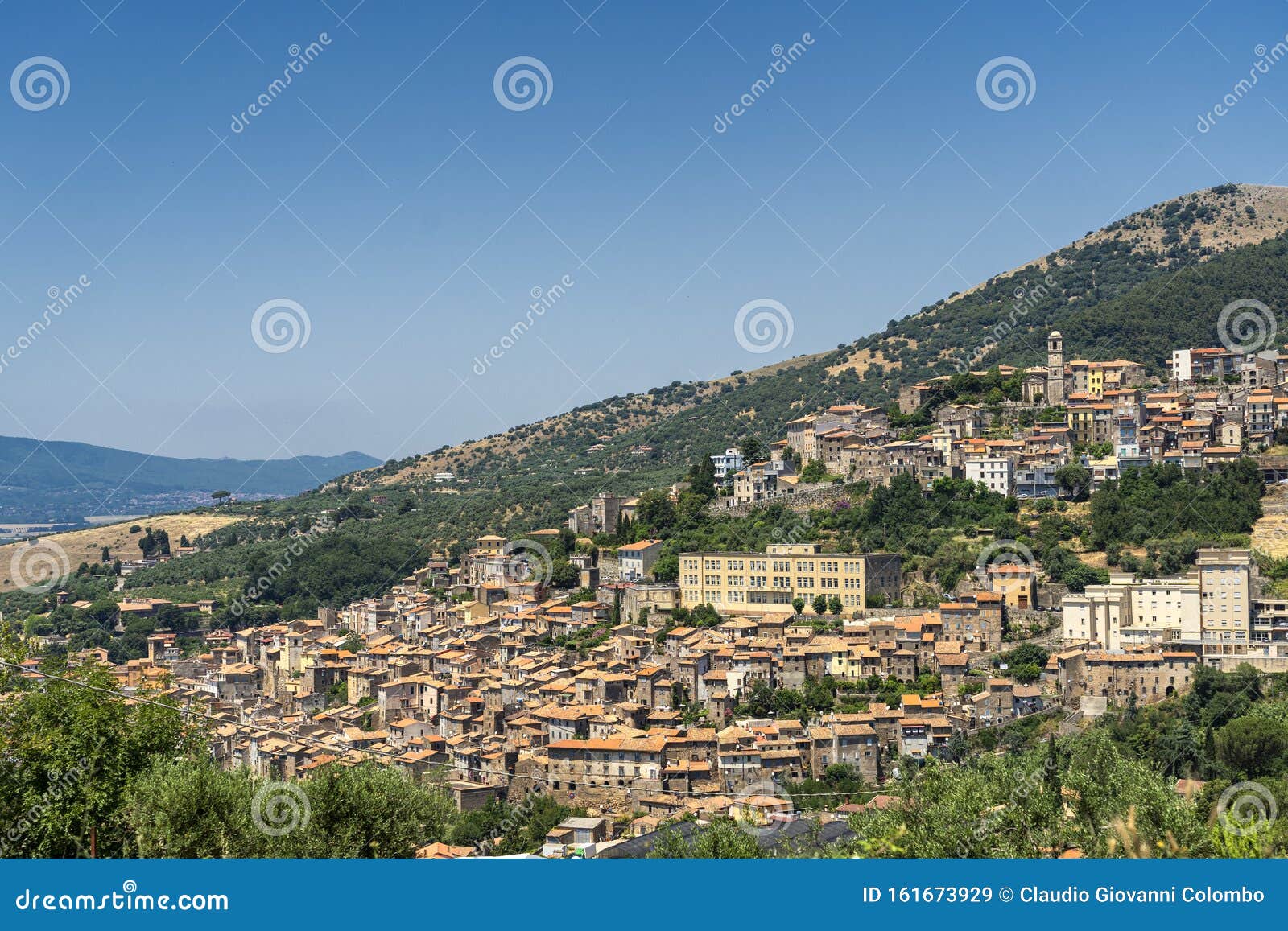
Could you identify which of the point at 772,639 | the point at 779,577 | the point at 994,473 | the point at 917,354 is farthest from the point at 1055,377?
the point at 917,354

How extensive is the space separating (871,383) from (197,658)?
33849mm

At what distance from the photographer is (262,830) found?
11.7 meters

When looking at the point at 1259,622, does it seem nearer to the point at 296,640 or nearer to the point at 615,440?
the point at 296,640

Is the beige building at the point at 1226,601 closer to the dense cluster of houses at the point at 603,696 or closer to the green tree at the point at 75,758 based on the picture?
the dense cluster of houses at the point at 603,696

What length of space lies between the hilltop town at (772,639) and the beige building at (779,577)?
6cm

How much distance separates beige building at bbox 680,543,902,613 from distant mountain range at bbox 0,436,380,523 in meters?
109

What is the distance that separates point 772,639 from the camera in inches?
1088

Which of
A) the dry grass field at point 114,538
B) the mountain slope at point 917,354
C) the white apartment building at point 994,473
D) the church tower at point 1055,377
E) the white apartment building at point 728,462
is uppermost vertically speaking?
the mountain slope at point 917,354

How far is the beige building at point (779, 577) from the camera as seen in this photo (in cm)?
2934

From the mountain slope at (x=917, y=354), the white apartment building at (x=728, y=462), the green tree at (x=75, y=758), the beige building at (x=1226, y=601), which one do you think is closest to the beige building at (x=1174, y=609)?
the beige building at (x=1226, y=601)

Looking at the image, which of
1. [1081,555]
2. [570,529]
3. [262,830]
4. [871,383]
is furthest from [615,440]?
[262,830]

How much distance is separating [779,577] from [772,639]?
2568mm

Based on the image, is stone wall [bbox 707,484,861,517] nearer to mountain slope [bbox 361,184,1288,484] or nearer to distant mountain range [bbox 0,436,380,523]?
mountain slope [bbox 361,184,1288,484]

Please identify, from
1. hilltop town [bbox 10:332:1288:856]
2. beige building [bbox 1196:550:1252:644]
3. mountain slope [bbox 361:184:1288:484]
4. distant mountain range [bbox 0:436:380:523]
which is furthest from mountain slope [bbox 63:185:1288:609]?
distant mountain range [bbox 0:436:380:523]
